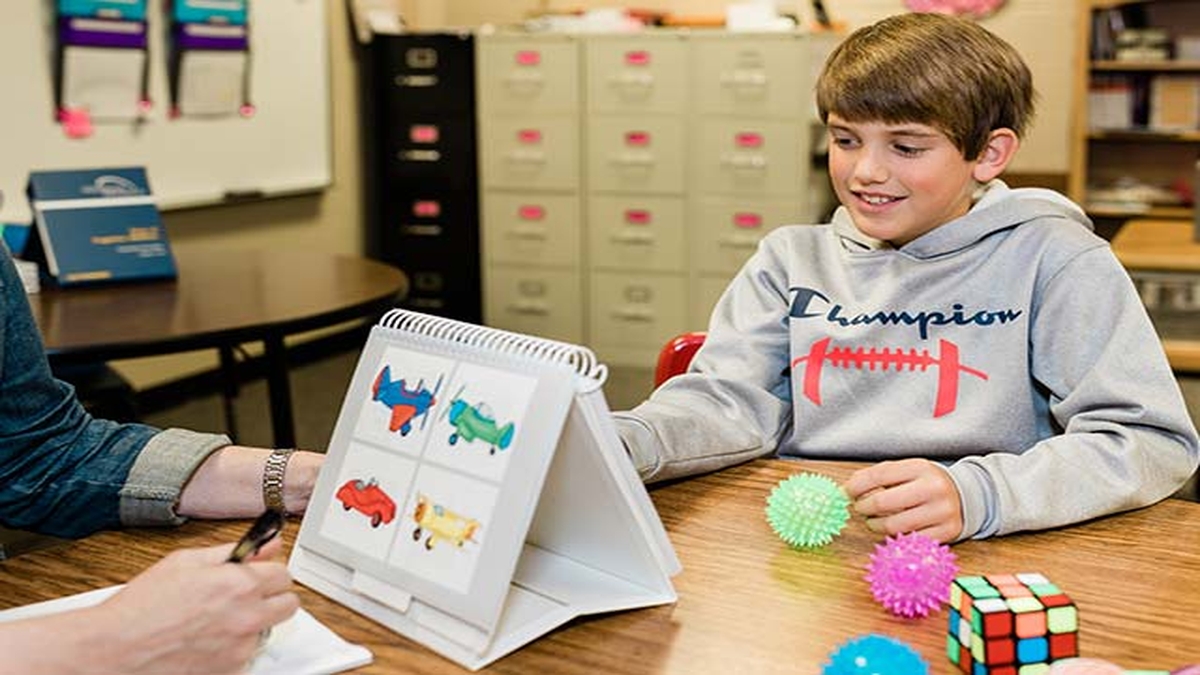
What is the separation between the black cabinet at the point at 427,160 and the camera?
5402 millimetres

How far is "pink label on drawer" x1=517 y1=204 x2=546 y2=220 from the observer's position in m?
5.36

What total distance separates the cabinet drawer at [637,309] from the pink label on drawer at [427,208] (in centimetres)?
78

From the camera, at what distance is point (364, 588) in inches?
36.9

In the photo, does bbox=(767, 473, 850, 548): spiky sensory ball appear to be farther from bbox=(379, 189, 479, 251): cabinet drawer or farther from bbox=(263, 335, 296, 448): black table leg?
bbox=(379, 189, 479, 251): cabinet drawer

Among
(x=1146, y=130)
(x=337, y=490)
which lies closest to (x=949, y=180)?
(x=337, y=490)

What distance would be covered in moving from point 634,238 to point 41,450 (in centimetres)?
412

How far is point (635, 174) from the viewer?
519 cm

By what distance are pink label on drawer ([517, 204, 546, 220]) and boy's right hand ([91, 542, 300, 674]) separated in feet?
15.0

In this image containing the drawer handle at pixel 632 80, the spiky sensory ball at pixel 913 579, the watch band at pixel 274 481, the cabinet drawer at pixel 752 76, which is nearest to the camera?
the spiky sensory ball at pixel 913 579

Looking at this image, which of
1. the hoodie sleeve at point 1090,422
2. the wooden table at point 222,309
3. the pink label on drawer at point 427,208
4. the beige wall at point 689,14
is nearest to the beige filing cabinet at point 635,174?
the pink label on drawer at point 427,208

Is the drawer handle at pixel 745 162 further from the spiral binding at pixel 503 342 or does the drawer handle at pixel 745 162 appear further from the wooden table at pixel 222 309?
the spiral binding at pixel 503 342

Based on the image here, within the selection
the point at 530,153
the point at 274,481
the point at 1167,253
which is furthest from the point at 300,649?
the point at 530,153

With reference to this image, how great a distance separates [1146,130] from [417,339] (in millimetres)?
5033

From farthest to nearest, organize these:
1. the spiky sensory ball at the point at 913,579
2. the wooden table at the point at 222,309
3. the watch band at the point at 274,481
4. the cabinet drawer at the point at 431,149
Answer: the cabinet drawer at the point at 431,149, the wooden table at the point at 222,309, the watch band at the point at 274,481, the spiky sensory ball at the point at 913,579
